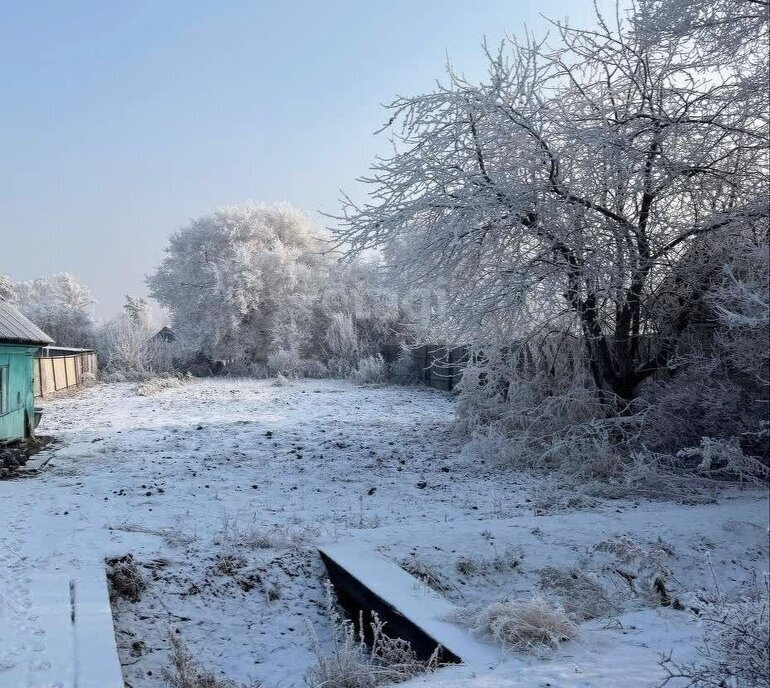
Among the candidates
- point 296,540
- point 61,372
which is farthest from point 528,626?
point 61,372

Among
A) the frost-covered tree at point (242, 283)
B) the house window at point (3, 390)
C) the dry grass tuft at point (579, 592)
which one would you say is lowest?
the dry grass tuft at point (579, 592)

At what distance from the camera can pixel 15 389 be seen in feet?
30.2

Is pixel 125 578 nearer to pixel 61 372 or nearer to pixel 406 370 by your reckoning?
pixel 406 370

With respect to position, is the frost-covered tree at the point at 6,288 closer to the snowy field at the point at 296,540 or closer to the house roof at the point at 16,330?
the house roof at the point at 16,330

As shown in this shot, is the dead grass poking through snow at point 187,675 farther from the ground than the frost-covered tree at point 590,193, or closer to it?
closer to it

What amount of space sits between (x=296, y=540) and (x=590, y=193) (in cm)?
520

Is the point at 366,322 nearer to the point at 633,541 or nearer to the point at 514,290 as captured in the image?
the point at 514,290

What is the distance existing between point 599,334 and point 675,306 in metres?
1.43

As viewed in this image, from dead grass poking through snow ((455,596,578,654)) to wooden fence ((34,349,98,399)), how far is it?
1652cm

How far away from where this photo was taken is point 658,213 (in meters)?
8.00

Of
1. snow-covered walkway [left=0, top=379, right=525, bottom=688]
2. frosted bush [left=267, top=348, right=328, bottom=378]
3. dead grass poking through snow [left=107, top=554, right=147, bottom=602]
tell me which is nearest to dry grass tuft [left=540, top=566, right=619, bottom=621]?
snow-covered walkway [left=0, top=379, right=525, bottom=688]

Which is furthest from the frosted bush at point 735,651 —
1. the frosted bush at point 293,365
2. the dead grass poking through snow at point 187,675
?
the frosted bush at point 293,365

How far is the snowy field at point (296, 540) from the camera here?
384cm

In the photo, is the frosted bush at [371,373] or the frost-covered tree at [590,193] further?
the frosted bush at [371,373]
